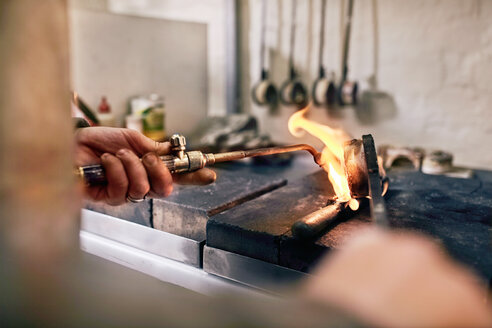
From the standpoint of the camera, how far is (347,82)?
3025mm

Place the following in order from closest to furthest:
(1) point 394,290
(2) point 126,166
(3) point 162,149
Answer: (1) point 394,290
(2) point 126,166
(3) point 162,149

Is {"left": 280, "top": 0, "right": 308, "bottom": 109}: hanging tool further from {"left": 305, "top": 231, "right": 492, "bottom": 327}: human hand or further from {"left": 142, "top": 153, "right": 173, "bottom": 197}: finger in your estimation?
{"left": 305, "top": 231, "right": 492, "bottom": 327}: human hand

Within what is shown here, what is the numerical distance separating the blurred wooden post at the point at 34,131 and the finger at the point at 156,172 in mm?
677

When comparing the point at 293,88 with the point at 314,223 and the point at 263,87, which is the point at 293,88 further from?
the point at 314,223

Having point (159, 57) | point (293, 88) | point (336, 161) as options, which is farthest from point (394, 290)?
point (159, 57)

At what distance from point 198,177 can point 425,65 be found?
85.9 inches

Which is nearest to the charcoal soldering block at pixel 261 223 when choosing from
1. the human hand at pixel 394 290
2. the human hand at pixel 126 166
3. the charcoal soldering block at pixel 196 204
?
the charcoal soldering block at pixel 196 204

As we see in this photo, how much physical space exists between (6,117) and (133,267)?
1142 millimetres

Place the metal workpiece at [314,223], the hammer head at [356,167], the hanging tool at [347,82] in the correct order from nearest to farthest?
the metal workpiece at [314,223]
the hammer head at [356,167]
the hanging tool at [347,82]

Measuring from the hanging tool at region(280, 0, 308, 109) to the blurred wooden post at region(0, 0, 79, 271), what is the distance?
291 cm

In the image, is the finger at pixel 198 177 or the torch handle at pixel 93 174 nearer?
the torch handle at pixel 93 174

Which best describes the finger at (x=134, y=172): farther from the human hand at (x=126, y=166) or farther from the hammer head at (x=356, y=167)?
the hammer head at (x=356, y=167)

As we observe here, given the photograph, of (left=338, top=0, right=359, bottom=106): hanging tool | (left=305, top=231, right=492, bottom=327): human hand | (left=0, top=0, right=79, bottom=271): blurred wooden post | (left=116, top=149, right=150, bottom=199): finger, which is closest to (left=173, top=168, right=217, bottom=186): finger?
(left=116, top=149, right=150, bottom=199): finger

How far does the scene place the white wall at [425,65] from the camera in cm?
271
